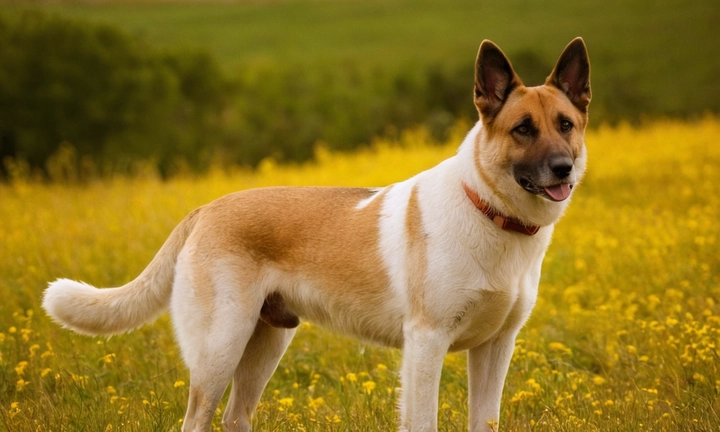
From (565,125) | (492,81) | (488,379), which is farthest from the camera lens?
(488,379)

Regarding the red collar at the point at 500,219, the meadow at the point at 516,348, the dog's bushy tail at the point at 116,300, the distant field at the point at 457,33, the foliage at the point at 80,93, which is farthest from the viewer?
the distant field at the point at 457,33

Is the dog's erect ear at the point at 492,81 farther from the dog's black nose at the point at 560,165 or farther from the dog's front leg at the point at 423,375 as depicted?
the dog's front leg at the point at 423,375

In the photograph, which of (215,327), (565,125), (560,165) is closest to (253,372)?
(215,327)

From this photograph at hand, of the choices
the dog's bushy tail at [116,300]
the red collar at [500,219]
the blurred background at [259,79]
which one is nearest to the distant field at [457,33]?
the blurred background at [259,79]

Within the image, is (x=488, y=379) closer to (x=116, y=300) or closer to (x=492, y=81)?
(x=492, y=81)

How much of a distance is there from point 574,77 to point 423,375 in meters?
1.74

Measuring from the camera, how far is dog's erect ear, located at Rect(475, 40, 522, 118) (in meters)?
3.85

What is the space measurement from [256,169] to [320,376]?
1122cm

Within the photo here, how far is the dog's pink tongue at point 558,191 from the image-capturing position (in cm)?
366

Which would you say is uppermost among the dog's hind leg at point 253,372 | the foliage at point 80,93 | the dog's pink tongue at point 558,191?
the dog's pink tongue at point 558,191

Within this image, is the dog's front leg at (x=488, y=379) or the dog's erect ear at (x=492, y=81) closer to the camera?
the dog's erect ear at (x=492, y=81)

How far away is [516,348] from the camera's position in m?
5.20

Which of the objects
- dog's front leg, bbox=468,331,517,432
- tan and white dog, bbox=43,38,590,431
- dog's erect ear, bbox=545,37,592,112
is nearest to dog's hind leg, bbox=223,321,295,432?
tan and white dog, bbox=43,38,590,431

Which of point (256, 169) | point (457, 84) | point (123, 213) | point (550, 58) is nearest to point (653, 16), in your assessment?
point (550, 58)
